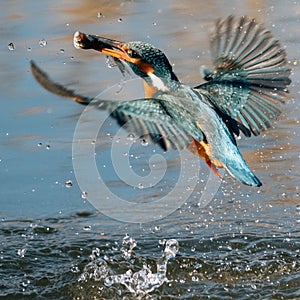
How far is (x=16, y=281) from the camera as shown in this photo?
4.26m

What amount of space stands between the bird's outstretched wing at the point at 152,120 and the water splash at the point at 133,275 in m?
0.62

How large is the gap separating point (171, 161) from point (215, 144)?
5.14 ft

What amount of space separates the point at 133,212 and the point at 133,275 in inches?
27.4

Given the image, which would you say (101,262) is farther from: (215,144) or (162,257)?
(215,144)

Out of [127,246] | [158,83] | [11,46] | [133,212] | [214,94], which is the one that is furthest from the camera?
[11,46]

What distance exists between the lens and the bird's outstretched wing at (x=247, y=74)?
13.5 feet

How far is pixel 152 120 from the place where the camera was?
12.6 ft

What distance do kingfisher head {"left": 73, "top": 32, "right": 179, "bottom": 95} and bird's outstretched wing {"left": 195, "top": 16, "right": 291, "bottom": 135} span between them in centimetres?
20

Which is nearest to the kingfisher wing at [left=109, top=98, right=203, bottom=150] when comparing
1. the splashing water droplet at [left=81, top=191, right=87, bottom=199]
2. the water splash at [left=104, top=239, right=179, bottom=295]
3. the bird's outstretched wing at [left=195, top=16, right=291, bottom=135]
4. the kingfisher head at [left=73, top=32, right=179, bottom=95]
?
the kingfisher head at [left=73, top=32, right=179, bottom=95]

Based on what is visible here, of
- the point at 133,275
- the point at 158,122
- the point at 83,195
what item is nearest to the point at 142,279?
the point at 133,275

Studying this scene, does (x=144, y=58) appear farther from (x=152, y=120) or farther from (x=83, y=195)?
(x=83, y=195)

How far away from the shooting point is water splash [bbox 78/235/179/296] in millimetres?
4195

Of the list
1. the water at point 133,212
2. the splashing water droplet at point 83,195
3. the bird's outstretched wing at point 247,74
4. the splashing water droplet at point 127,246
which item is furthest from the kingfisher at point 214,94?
the splashing water droplet at point 83,195

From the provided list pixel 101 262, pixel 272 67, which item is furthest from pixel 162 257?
pixel 272 67
